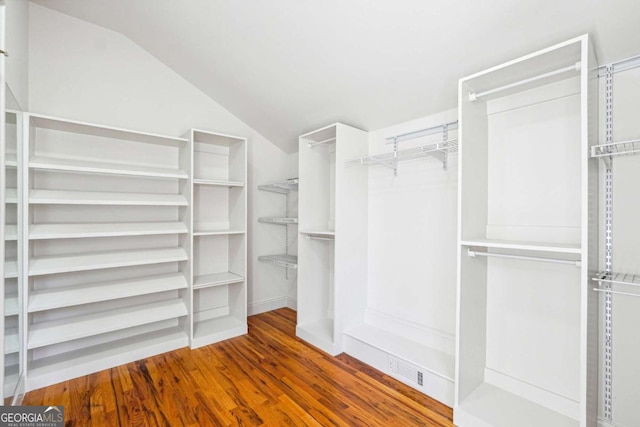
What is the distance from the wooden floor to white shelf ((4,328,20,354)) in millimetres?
376

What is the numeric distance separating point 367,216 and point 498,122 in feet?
4.17

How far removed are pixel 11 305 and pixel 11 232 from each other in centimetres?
43

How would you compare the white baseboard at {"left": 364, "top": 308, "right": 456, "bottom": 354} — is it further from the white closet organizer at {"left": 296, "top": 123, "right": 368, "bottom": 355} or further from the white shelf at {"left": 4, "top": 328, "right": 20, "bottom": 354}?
the white shelf at {"left": 4, "top": 328, "right": 20, "bottom": 354}

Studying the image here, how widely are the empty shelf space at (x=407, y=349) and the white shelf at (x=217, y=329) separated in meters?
1.11

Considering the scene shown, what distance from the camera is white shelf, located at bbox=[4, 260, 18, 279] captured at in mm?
1612

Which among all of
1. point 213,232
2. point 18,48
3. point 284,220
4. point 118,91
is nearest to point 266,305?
point 284,220

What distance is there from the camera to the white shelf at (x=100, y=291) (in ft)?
7.05

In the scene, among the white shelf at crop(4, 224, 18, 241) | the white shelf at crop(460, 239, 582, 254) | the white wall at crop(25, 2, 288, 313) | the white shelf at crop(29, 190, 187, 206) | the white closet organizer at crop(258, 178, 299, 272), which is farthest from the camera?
the white closet organizer at crop(258, 178, 299, 272)

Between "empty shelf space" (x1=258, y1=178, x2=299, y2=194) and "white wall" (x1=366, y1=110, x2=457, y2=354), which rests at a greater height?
"empty shelf space" (x1=258, y1=178, x2=299, y2=194)

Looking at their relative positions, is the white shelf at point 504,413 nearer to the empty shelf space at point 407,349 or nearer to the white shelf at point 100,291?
the empty shelf space at point 407,349

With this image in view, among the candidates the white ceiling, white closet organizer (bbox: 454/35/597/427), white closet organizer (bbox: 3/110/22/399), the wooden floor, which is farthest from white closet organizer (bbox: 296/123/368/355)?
white closet organizer (bbox: 3/110/22/399)

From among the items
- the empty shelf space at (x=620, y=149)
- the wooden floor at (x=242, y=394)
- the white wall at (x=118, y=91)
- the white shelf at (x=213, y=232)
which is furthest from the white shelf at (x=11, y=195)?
the empty shelf space at (x=620, y=149)

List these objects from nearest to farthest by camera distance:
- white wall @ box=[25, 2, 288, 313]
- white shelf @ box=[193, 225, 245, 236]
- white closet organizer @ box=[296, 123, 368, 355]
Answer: white wall @ box=[25, 2, 288, 313] < white closet organizer @ box=[296, 123, 368, 355] < white shelf @ box=[193, 225, 245, 236]

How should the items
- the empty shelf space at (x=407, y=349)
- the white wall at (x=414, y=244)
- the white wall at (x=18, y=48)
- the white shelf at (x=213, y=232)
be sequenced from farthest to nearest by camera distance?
the white shelf at (x=213, y=232) → the white wall at (x=414, y=244) → the empty shelf space at (x=407, y=349) → the white wall at (x=18, y=48)
